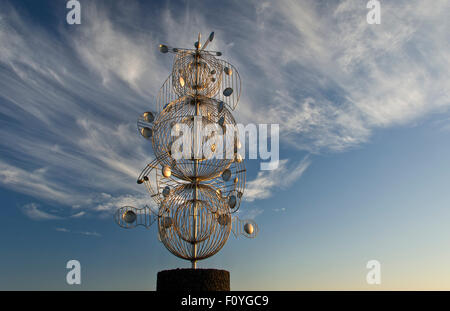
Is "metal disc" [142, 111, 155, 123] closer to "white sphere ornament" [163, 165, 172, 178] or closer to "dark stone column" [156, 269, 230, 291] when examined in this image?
"white sphere ornament" [163, 165, 172, 178]

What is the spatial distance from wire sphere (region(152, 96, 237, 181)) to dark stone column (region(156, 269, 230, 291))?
134 inches

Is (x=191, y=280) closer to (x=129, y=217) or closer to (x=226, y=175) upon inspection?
(x=129, y=217)

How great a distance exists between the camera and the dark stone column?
12.8 meters

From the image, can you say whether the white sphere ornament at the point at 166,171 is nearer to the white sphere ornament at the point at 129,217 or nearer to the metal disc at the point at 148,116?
the white sphere ornament at the point at 129,217

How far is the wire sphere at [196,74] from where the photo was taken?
15.6 metres

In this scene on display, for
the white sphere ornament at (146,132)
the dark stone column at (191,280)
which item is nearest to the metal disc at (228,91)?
the white sphere ornament at (146,132)

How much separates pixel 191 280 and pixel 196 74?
7774 millimetres

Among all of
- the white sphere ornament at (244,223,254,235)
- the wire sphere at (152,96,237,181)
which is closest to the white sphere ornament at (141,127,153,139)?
the wire sphere at (152,96,237,181)

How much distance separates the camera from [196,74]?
15.6 m

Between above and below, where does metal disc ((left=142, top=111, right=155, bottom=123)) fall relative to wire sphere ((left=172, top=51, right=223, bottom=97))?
below

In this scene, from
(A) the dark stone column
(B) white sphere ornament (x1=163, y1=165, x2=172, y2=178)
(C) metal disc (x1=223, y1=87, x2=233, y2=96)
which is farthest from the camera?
(C) metal disc (x1=223, y1=87, x2=233, y2=96)

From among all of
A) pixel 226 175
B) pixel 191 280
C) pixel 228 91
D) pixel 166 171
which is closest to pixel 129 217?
pixel 166 171

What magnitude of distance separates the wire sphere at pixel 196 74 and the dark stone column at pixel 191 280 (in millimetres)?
6706
